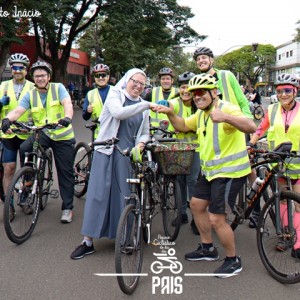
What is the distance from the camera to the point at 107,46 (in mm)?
37125

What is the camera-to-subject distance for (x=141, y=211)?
3850 mm

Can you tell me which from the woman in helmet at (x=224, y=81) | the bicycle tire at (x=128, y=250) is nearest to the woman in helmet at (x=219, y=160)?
the bicycle tire at (x=128, y=250)

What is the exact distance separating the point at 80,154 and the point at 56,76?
22453mm

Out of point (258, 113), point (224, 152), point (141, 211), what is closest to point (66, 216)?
point (141, 211)

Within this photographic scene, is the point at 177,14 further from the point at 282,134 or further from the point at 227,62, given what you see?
the point at 227,62

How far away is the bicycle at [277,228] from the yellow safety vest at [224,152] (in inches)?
13.1

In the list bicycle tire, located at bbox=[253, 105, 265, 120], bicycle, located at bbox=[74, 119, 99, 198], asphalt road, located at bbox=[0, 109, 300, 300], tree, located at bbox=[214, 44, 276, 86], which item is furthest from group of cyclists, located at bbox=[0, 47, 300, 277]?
tree, located at bbox=[214, 44, 276, 86]

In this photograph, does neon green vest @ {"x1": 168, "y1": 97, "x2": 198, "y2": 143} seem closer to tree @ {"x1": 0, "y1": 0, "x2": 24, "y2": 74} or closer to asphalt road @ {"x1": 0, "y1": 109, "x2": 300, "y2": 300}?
asphalt road @ {"x1": 0, "y1": 109, "x2": 300, "y2": 300}

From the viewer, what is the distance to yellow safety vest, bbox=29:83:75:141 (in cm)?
509

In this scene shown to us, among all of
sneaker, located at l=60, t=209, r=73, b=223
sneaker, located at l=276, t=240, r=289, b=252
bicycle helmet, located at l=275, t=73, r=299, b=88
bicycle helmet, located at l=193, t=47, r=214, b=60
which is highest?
bicycle helmet, located at l=193, t=47, r=214, b=60

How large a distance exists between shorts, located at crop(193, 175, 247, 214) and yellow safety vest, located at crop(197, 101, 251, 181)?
2.2 inches

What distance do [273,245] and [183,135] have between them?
72.5 inches

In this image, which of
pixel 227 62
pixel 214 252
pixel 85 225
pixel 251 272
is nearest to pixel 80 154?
pixel 85 225

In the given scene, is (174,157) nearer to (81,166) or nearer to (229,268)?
(229,268)
